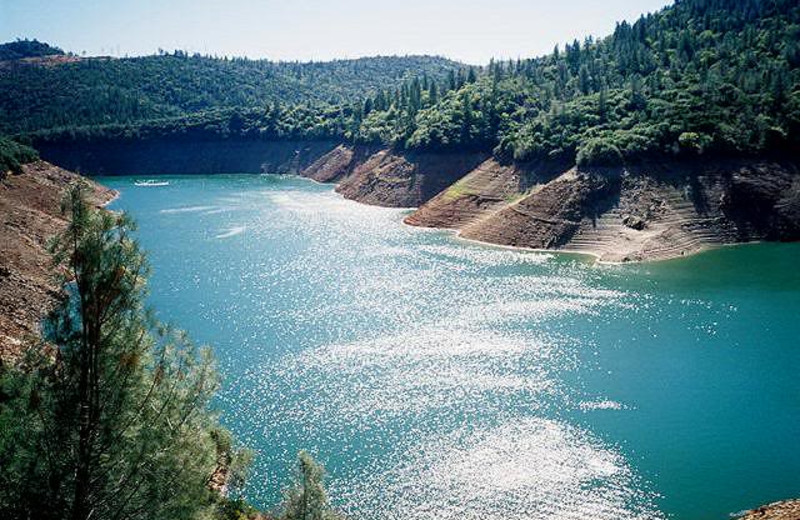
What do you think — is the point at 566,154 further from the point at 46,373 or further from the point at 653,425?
the point at 46,373

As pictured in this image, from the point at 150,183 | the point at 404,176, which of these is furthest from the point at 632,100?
the point at 150,183

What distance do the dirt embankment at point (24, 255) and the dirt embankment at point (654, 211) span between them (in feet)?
188

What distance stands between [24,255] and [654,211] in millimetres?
75767

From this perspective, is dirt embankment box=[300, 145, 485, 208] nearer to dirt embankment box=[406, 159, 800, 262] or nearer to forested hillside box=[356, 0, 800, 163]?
forested hillside box=[356, 0, 800, 163]

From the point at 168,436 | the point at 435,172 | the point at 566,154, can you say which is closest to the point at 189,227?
the point at 435,172

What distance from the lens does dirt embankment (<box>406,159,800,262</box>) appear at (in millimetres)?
86688

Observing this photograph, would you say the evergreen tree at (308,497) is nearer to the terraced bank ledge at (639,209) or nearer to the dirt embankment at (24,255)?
the dirt embankment at (24,255)

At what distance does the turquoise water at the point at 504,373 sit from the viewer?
36.1 metres

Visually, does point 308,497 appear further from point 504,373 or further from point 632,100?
point 632,100

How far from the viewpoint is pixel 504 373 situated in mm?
50500

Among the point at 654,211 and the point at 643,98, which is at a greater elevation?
the point at 643,98

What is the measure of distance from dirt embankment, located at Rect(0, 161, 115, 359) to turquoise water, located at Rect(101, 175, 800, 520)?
1219 cm

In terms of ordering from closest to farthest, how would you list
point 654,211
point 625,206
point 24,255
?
point 24,255
point 654,211
point 625,206

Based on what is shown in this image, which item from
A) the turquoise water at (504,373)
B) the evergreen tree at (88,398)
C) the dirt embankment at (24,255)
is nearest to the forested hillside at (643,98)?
the turquoise water at (504,373)
